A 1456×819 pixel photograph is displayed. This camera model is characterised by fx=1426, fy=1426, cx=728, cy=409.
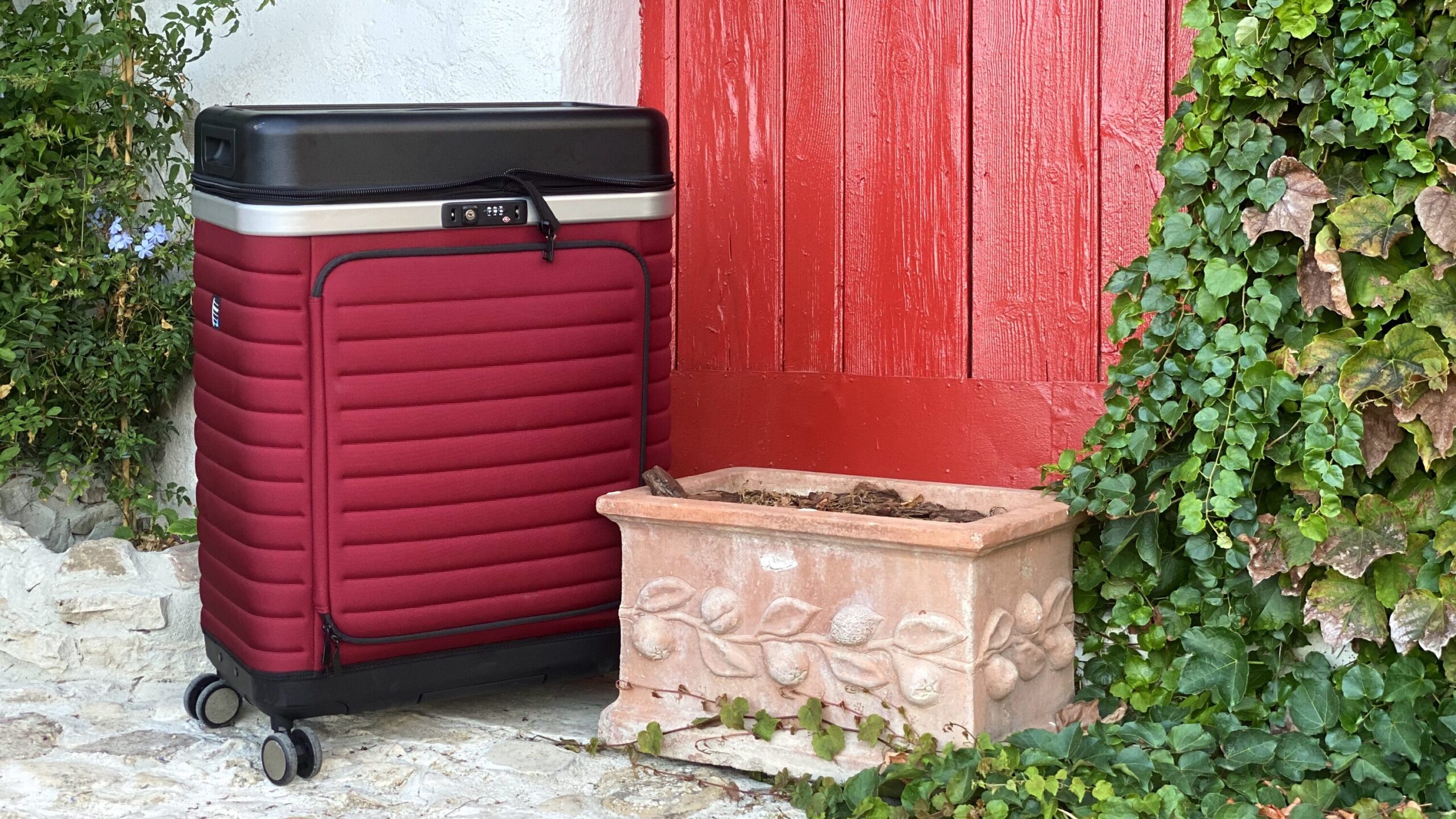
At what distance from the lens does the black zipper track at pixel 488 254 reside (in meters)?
2.09

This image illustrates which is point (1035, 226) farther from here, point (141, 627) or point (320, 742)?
point (141, 627)

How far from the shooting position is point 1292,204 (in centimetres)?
197

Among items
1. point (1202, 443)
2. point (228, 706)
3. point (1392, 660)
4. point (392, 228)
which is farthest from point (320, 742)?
point (1392, 660)

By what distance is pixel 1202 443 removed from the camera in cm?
206

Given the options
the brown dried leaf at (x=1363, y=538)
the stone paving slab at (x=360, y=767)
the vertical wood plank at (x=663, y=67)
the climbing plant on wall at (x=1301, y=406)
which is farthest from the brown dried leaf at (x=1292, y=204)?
the vertical wood plank at (x=663, y=67)

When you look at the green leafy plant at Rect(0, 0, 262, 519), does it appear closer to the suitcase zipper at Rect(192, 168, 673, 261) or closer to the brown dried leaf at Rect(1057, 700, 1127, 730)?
the suitcase zipper at Rect(192, 168, 673, 261)

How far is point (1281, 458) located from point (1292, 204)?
36cm

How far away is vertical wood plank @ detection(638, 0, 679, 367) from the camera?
2.83 m

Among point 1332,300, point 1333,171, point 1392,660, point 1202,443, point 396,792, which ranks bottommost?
point 396,792

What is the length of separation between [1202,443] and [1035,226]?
0.54 meters

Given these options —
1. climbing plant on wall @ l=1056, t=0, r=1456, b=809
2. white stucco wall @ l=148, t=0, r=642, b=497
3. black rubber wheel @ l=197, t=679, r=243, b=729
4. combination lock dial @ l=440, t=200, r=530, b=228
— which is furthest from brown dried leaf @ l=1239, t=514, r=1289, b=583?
black rubber wheel @ l=197, t=679, r=243, b=729

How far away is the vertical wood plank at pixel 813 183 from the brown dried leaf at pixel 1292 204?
2.74ft

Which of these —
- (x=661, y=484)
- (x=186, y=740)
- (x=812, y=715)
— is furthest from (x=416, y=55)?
(x=812, y=715)

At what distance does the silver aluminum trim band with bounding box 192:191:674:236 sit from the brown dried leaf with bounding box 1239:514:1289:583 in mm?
1067
